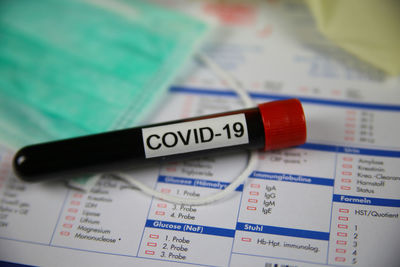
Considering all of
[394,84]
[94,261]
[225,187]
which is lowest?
[94,261]

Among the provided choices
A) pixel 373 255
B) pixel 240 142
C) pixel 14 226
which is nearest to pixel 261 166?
pixel 240 142

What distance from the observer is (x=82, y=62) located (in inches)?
22.1

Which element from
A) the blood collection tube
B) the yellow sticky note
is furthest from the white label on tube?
the yellow sticky note

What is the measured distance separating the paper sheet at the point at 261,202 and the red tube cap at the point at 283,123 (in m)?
0.04

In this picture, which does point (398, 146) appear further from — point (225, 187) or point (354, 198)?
point (225, 187)

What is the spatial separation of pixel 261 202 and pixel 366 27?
277 millimetres

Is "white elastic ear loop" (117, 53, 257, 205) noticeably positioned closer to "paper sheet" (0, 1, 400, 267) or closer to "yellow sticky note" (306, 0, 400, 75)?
"paper sheet" (0, 1, 400, 267)

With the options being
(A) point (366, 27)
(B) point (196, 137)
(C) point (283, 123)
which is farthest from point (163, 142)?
(A) point (366, 27)

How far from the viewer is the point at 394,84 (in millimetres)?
521

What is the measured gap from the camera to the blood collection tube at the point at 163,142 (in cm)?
44

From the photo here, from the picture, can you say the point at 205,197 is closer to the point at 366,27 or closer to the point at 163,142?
the point at 163,142

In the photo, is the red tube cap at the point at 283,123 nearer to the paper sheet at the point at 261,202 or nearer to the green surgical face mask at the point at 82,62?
the paper sheet at the point at 261,202

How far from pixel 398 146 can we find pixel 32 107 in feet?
1.58

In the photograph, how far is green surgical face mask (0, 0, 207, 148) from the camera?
0.52 meters
